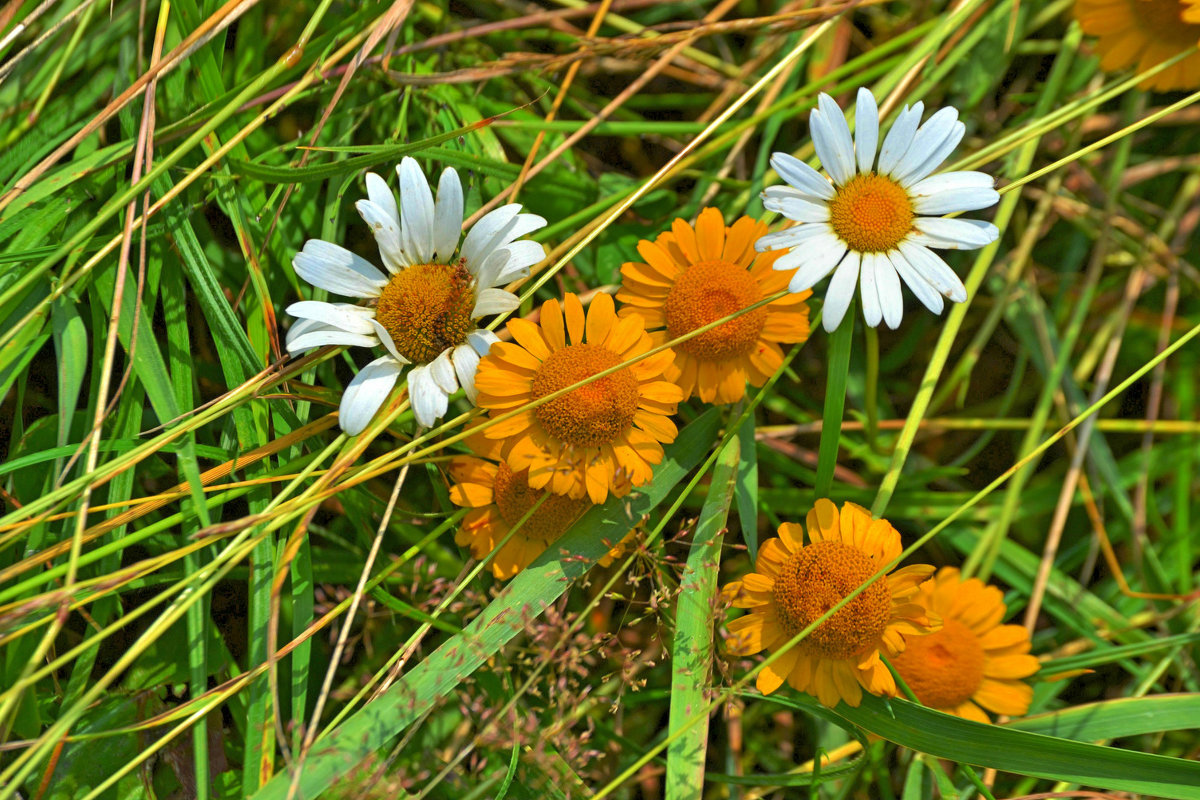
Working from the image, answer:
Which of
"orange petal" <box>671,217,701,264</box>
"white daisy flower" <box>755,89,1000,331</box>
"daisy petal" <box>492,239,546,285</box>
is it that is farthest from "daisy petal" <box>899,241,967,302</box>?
"daisy petal" <box>492,239,546,285</box>

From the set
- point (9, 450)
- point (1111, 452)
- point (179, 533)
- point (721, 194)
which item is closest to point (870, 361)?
point (721, 194)

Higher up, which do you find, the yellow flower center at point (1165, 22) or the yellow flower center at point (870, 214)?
the yellow flower center at point (1165, 22)

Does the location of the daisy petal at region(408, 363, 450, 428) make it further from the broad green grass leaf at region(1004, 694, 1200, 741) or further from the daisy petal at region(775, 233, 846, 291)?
the broad green grass leaf at region(1004, 694, 1200, 741)

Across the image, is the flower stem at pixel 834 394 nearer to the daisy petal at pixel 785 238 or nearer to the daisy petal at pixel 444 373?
the daisy petal at pixel 785 238

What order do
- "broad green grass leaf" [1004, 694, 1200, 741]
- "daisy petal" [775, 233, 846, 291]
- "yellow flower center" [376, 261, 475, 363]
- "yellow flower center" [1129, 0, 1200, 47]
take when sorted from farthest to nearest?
1. "yellow flower center" [1129, 0, 1200, 47]
2. "broad green grass leaf" [1004, 694, 1200, 741]
3. "yellow flower center" [376, 261, 475, 363]
4. "daisy petal" [775, 233, 846, 291]

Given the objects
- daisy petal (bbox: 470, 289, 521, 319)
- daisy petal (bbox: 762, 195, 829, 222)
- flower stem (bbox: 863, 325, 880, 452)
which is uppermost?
daisy petal (bbox: 762, 195, 829, 222)

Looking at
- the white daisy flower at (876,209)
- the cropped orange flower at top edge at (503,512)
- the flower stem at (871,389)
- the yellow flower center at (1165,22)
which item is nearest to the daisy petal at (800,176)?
the white daisy flower at (876,209)
